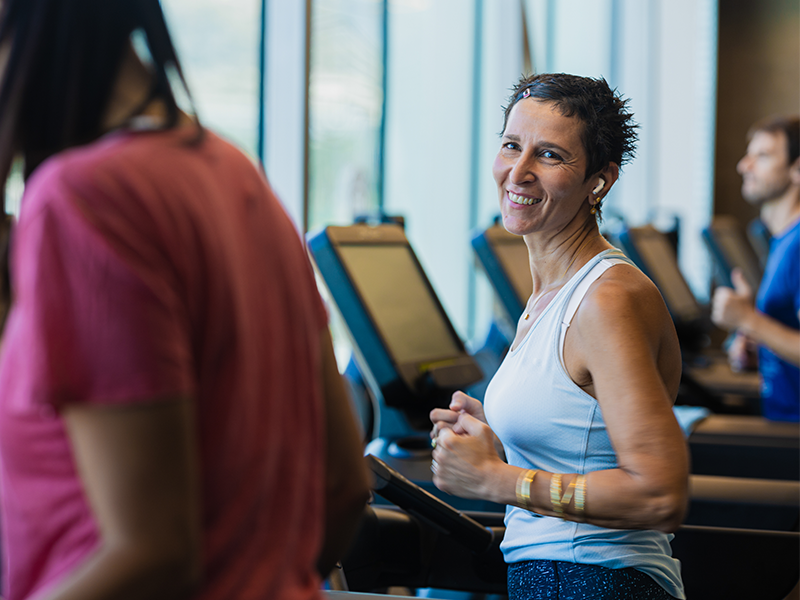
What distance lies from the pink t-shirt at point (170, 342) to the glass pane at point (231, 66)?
2.73 m

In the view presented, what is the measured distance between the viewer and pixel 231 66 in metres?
3.29

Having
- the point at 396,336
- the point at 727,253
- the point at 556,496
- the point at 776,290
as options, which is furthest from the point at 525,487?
the point at 727,253

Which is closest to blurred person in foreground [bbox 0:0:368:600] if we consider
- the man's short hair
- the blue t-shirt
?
the blue t-shirt

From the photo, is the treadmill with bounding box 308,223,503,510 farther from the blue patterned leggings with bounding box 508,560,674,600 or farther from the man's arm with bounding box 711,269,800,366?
the man's arm with bounding box 711,269,800,366

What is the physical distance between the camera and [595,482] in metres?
1.04

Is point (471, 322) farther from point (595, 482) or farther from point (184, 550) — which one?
point (184, 550)

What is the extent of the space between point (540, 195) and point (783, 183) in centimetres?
225

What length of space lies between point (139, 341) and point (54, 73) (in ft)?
0.64

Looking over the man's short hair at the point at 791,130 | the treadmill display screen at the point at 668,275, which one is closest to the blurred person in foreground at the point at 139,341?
the man's short hair at the point at 791,130

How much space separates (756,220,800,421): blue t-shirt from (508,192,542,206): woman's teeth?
167 cm

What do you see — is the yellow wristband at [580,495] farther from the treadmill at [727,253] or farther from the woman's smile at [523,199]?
the treadmill at [727,253]

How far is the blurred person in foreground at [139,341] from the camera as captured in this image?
50cm

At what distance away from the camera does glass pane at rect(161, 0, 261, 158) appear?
3.25 metres

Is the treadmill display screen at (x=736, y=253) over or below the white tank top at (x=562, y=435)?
below
